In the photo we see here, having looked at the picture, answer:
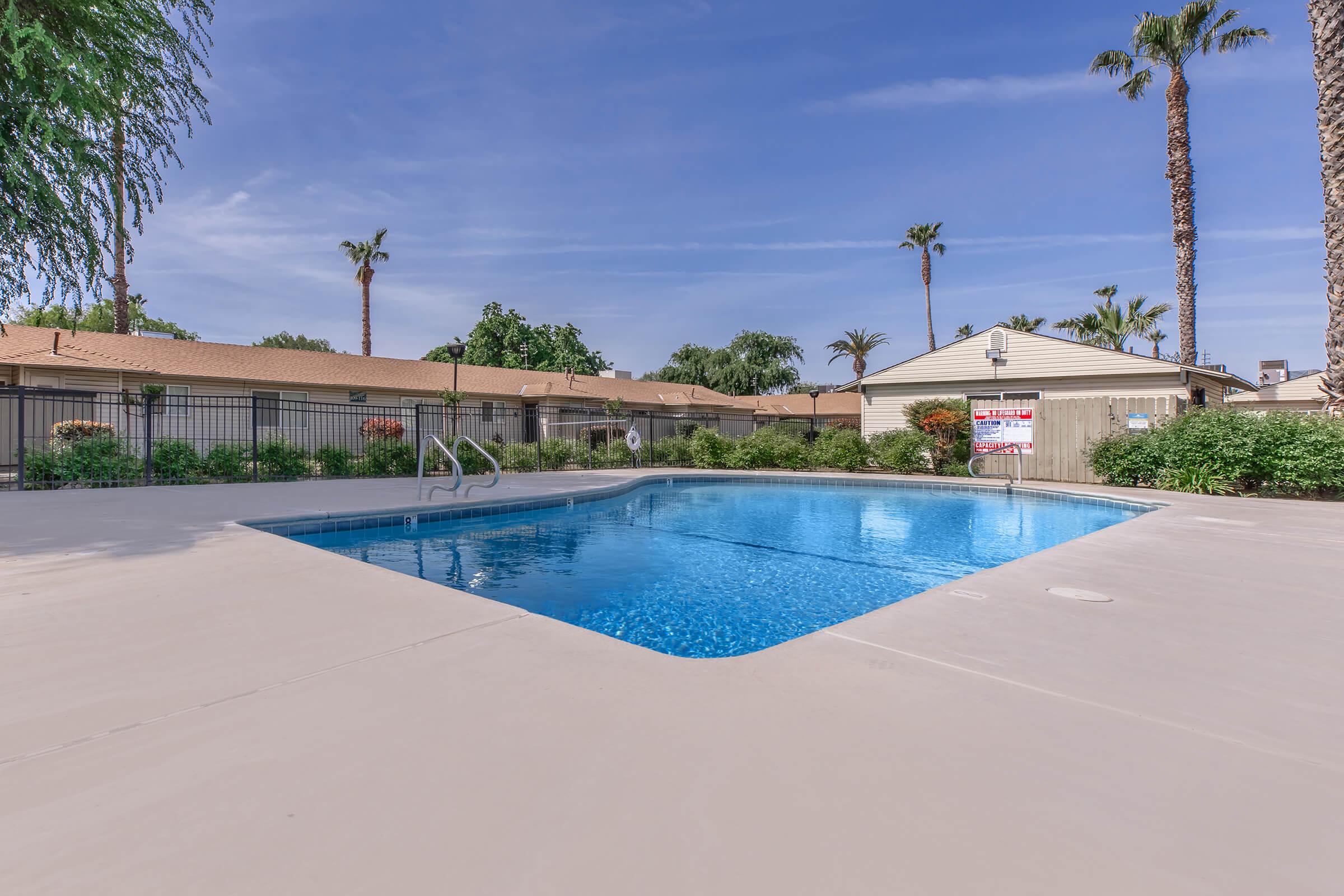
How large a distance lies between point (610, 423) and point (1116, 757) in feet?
61.4

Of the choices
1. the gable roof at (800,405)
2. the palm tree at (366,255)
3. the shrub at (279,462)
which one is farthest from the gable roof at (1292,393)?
the palm tree at (366,255)

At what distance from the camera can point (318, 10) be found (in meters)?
10.3

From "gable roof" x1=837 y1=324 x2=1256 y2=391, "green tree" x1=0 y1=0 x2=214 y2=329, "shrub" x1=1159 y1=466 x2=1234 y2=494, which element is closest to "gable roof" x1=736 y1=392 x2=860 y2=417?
"gable roof" x1=837 y1=324 x2=1256 y2=391

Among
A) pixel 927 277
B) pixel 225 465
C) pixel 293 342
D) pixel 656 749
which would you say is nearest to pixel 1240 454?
pixel 656 749

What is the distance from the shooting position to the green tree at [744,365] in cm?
4441

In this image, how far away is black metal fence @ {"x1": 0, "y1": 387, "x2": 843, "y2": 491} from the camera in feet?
33.5

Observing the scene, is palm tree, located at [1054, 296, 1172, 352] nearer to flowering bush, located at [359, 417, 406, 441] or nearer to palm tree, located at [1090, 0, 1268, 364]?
palm tree, located at [1090, 0, 1268, 364]

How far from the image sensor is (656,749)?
1.83 metres

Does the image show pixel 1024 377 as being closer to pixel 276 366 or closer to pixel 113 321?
pixel 276 366

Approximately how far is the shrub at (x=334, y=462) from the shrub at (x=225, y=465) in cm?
134

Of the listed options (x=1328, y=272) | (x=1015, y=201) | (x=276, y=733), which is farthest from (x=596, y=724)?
(x=1015, y=201)

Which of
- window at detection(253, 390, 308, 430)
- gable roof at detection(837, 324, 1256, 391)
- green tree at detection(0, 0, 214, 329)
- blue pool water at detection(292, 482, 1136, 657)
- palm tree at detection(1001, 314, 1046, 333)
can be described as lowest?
blue pool water at detection(292, 482, 1136, 657)

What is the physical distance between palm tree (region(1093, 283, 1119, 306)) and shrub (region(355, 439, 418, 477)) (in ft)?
123

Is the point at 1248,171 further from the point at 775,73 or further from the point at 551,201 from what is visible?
the point at 551,201
